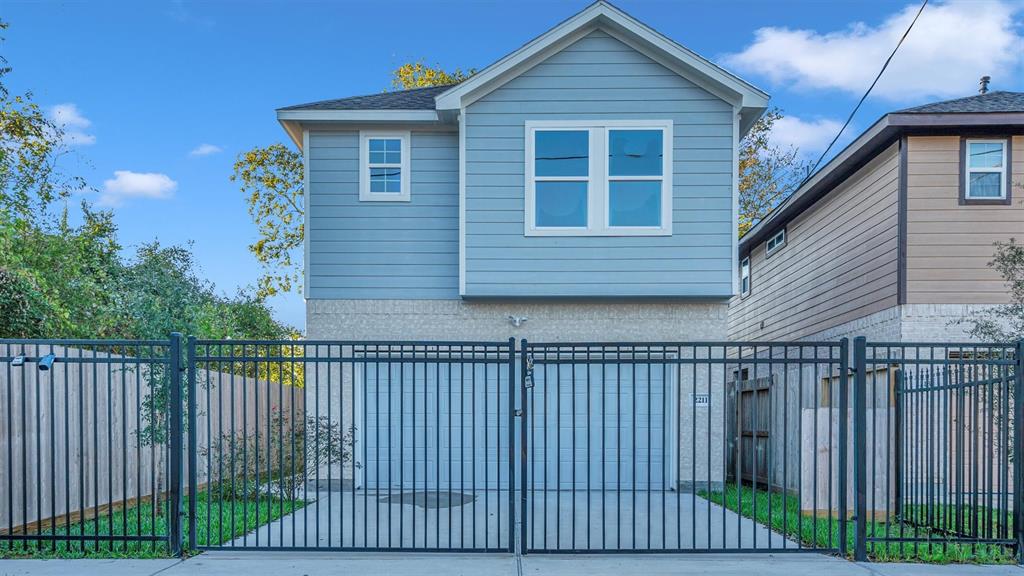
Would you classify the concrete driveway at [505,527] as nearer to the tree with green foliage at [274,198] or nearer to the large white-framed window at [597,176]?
the large white-framed window at [597,176]

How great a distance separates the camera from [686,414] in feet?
36.9

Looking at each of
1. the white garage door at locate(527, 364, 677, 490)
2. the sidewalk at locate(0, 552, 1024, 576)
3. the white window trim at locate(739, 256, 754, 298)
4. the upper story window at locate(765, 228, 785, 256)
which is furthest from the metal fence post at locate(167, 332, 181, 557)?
the white window trim at locate(739, 256, 754, 298)

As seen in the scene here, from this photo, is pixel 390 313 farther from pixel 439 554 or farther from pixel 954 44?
pixel 954 44

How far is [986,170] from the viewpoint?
10.5 meters

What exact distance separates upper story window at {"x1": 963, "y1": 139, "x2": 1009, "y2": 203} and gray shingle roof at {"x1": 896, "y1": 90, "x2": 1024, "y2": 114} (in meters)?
0.42

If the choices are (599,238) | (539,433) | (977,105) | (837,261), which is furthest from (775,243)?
(539,433)

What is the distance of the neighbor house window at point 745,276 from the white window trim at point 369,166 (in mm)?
10183

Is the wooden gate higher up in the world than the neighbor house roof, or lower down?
lower down

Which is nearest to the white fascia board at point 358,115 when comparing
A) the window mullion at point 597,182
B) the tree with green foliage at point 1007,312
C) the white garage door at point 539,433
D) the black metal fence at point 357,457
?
the window mullion at point 597,182

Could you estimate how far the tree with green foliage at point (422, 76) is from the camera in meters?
21.2

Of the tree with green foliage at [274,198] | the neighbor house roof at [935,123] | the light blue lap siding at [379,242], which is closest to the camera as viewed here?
the neighbor house roof at [935,123]

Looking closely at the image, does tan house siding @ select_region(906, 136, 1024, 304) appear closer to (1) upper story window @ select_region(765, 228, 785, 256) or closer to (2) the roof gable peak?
(2) the roof gable peak

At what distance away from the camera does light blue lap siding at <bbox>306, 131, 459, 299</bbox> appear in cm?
1129

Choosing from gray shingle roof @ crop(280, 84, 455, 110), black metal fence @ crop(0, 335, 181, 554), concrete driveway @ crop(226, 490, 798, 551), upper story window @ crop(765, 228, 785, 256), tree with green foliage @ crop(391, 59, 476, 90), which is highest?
tree with green foliage @ crop(391, 59, 476, 90)
